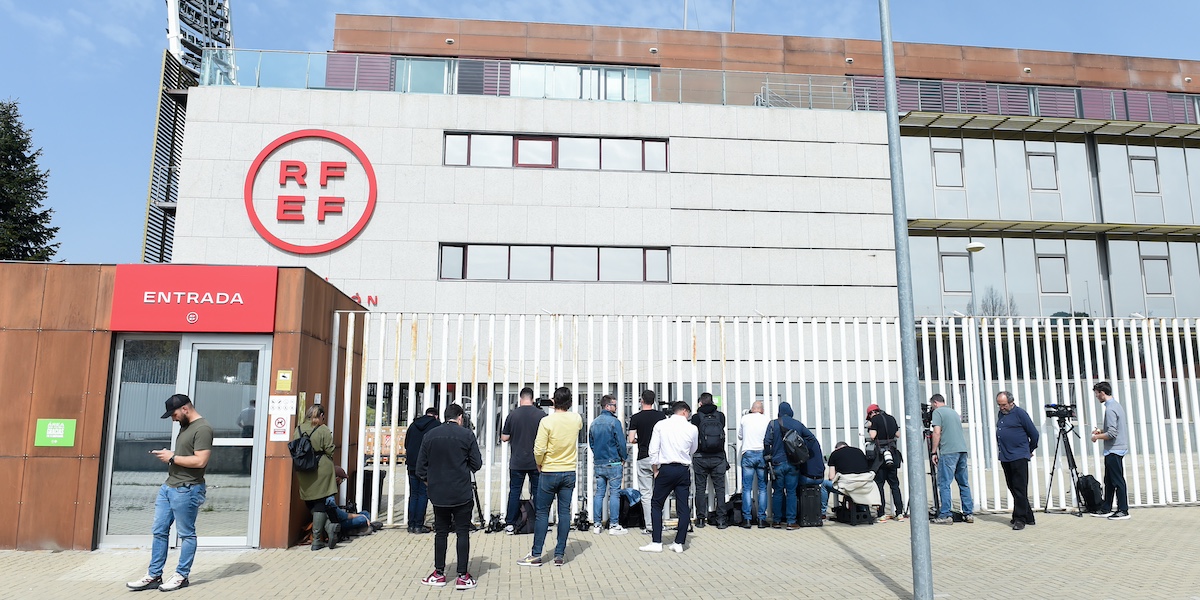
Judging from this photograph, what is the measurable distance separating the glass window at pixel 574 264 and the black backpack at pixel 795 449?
40.3 feet

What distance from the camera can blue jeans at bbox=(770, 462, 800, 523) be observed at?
10320 millimetres

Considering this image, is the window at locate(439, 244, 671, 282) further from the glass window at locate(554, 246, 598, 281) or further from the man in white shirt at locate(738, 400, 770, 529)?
the man in white shirt at locate(738, 400, 770, 529)

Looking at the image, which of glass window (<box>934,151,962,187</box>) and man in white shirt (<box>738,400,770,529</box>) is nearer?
man in white shirt (<box>738,400,770,529</box>)

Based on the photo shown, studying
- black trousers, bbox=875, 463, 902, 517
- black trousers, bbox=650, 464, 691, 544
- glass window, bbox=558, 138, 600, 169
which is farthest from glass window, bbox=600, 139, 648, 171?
black trousers, bbox=650, 464, 691, 544

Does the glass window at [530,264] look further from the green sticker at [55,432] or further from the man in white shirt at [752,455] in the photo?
the green sticker at [55,432]

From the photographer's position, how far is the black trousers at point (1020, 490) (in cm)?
1009

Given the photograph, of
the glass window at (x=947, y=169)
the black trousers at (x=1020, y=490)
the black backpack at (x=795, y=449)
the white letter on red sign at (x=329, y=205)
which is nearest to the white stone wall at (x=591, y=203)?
the white letter on red sign at (x=329, y=205)

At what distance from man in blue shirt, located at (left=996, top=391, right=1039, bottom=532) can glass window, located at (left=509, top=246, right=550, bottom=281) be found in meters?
13.6

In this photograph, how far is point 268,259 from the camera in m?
21.4

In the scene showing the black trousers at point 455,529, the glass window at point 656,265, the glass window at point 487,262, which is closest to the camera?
the black trousers at point 455,529

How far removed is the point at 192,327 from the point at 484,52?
2057 cm

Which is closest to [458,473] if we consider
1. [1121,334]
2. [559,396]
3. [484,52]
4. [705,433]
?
[559,396]

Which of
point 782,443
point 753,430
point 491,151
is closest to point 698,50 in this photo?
point 491,151

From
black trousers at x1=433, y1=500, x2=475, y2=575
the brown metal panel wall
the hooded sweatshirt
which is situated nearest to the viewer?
black trousers at x1=433, y1=500, x2=475, y2=575
